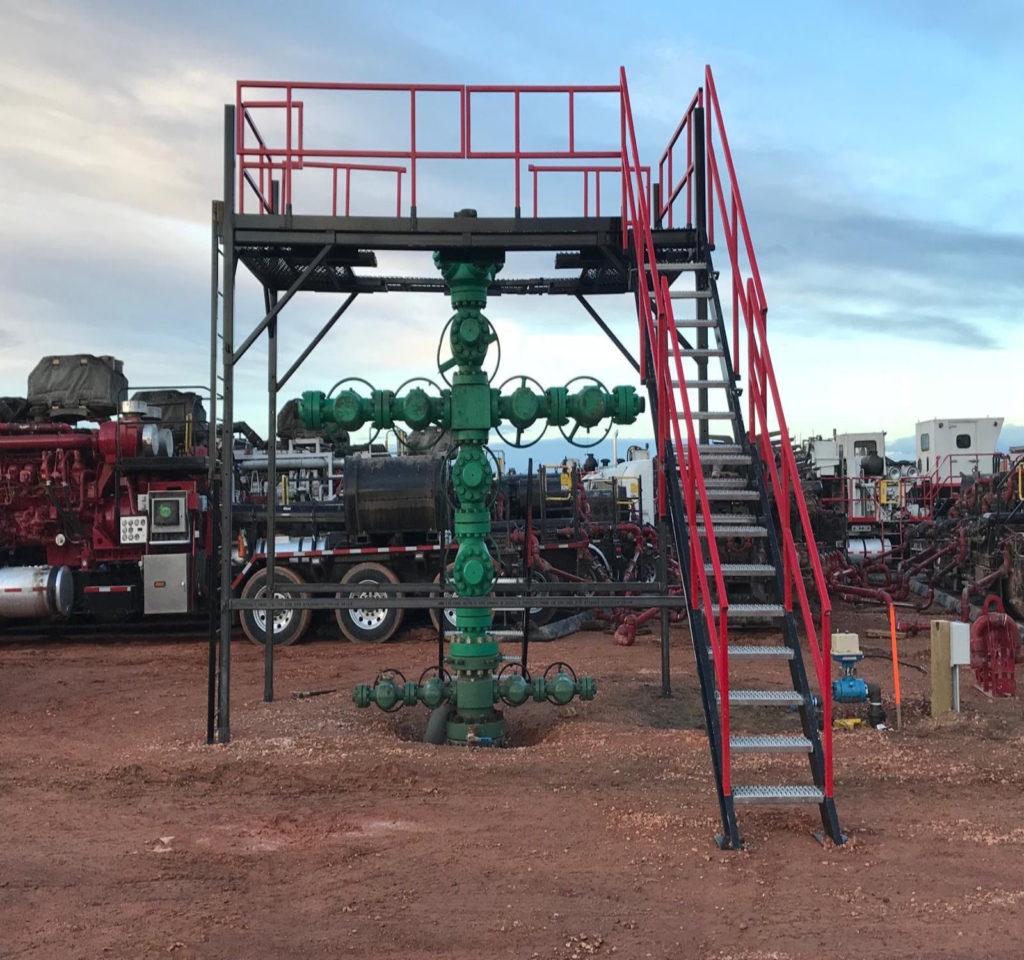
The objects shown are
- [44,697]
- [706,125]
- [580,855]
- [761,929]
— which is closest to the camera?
[761,929]

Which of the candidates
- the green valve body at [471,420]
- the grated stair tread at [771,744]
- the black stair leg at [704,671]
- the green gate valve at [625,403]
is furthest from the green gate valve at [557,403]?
the grated stair tread at [771,744]

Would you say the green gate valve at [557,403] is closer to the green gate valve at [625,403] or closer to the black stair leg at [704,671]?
the green gate valve at [625,403]

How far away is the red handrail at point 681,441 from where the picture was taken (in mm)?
5992

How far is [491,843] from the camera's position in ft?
20.0

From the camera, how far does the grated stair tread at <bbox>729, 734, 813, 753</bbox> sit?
20.1 ft

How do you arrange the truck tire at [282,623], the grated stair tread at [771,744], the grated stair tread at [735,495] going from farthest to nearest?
the truck tire at [282,623] → the grated stair tread at [735,495] → the grated stair tread at [771,744]

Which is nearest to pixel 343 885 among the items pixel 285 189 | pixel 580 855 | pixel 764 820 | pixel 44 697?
pixel 580 855

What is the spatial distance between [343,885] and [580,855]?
1349 millimetres

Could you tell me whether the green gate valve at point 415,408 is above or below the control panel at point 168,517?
above

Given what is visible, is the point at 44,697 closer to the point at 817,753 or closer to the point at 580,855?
the point at 580,855

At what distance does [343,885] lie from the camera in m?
5.45

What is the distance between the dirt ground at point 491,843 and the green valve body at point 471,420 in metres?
0.48

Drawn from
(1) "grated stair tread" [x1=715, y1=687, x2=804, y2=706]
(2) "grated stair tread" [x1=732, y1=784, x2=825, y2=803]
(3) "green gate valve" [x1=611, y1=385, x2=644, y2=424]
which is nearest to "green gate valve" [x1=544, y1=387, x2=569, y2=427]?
(3) "green gate valve" [x1=611, y1=385, x2=644, y2=424]

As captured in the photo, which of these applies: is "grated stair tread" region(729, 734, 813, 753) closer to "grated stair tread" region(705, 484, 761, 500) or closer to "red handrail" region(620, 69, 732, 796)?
"red handrail" region(620, 69, 732, 796)
